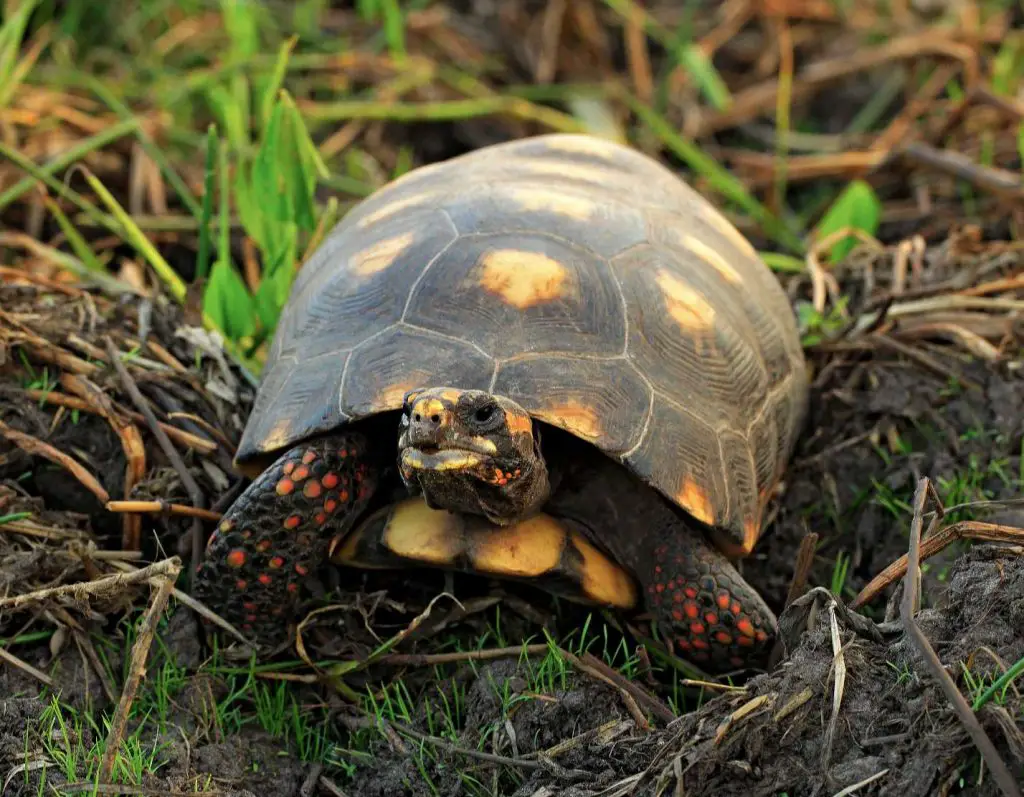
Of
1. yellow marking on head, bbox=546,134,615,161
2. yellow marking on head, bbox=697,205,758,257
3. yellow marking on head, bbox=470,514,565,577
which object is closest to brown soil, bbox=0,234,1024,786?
yellow marking on head, bbox=470,514,565,577

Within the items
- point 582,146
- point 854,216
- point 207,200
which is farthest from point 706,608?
point 854,216

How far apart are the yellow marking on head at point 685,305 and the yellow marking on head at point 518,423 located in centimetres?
56

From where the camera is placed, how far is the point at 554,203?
124 inches

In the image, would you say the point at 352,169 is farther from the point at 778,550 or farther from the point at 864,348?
the point at 778,550

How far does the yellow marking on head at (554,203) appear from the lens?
312 centimetres

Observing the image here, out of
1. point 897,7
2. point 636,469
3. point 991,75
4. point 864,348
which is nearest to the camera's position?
point 636,469

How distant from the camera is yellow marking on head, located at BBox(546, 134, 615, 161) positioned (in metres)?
3.67

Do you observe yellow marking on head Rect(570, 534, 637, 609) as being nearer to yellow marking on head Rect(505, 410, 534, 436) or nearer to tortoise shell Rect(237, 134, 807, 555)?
tortoise shell Rect(237, 134, 807, 555)

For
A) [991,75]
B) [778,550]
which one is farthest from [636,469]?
[991,75]

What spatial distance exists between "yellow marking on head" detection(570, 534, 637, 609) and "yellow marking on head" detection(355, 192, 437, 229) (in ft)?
3.30

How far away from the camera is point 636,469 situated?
2.69 metres

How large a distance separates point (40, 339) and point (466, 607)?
1.30 m

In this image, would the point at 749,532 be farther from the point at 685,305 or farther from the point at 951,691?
the point at 951,691

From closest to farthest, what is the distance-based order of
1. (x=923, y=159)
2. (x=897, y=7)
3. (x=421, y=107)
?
(x=923, y=159) → (x=421, y=107) → (x=897, y=7)
